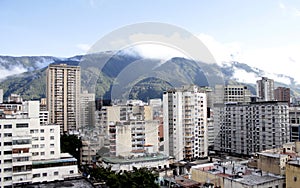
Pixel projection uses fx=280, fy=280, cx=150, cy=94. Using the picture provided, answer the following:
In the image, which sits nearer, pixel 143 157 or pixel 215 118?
pixel 143 157

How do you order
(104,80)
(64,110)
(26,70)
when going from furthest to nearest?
(26,70) → (64,110) → (104,80)

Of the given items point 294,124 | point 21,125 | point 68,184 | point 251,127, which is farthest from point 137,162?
point 294,124

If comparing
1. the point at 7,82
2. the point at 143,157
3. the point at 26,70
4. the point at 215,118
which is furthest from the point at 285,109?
the point at 26,70

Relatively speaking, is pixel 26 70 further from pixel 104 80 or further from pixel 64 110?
pixel 104 80

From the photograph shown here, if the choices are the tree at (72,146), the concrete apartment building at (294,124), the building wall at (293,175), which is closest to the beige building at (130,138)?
the tree at (72,146)

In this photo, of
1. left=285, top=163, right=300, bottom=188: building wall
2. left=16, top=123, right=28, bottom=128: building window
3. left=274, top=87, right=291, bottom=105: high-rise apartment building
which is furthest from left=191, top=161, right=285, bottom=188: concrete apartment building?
left=274, top=87, right=291, bottom=105: high-rise apartment building

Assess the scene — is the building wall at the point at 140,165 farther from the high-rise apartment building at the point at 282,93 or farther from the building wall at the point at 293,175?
the high-rise apartment building at the point at 282,93

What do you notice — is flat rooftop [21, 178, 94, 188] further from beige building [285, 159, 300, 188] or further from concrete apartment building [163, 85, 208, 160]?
concrete apartment building [163, 85, 208, 160]

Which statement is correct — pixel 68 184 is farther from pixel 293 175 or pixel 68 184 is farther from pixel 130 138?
pixel 130 138
